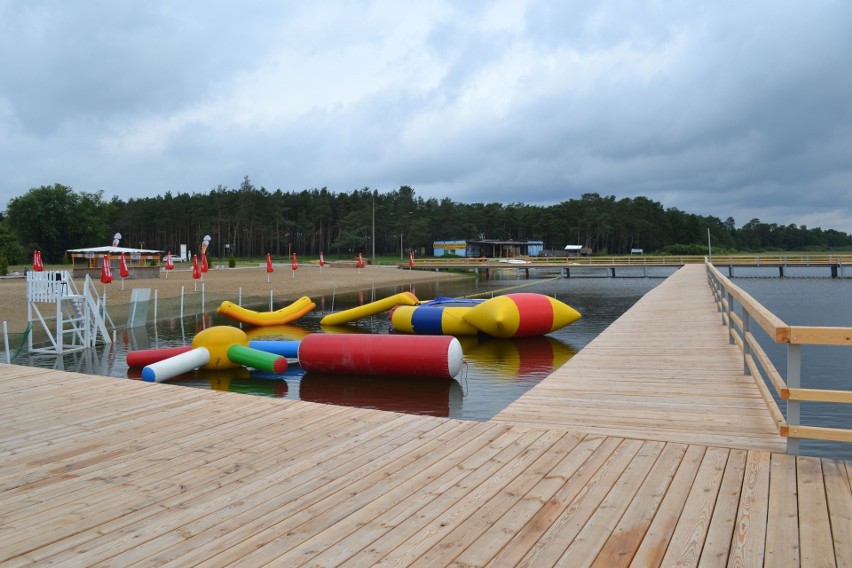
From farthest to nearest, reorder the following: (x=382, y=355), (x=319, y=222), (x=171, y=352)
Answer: (x=319, y=222), (x=171, y=352), (x=382, y=355)

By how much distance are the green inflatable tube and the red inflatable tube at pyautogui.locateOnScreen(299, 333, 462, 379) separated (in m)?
0.40

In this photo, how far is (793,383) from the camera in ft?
13.1

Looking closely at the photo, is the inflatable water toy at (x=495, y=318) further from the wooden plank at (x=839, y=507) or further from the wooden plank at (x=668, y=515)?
the wooden plank at (x=839, y=507)

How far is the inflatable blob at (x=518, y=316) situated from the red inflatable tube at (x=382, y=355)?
4.42 metres

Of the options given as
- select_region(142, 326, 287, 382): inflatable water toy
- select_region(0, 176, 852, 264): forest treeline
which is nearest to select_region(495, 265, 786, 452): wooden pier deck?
select_region(142, 326, 287, 382): inflatable water toy

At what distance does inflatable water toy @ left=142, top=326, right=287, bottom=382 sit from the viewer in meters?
11.0

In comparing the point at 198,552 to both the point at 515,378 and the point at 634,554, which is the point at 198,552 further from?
the point at 515,378

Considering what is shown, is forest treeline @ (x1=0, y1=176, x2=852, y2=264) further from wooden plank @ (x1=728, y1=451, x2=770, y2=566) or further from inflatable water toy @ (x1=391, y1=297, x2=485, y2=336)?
wooden plank @ (x1=728, y1=451, x2=770, y2=566)

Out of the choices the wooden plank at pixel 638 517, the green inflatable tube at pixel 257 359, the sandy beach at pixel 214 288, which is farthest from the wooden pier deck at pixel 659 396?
the sandy beach at pixel 214 288

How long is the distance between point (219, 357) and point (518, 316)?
23.5 feet

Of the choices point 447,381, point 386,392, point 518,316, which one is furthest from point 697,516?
point 518,316

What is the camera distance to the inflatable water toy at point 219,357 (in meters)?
11.0

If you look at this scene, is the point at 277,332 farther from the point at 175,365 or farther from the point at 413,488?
the point at 413,488

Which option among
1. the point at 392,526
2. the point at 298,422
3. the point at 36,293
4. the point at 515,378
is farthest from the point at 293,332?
the point at 392,526
